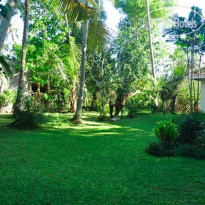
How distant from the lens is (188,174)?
4.98 m

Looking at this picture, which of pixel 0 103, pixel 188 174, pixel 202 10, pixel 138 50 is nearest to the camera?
pixel 188 174

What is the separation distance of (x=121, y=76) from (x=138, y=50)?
412 centimetres

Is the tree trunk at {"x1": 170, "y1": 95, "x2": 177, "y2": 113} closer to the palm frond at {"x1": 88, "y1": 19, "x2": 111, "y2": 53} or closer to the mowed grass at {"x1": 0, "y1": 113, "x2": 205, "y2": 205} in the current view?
the palm frond at {"x1": 88, "y1": 19, "x2": 111, "y2": 53}

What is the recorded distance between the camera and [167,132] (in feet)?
23.4

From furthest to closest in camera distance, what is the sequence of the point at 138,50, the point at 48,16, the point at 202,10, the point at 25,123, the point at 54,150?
the point at 138,50, the point at 48,16, the point at 25,123, the point at 202,10, the point at 54,150

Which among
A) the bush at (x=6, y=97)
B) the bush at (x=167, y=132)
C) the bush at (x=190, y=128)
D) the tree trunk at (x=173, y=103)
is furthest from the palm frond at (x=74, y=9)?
the tree trunk at (x=173, y=103)

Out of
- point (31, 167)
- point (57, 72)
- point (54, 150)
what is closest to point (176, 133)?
point (54, 150)

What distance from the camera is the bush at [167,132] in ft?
23.4

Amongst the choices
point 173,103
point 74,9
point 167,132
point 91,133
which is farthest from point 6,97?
point 173,103

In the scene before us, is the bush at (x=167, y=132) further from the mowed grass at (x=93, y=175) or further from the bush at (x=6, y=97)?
the bush at (x=6, y=97)

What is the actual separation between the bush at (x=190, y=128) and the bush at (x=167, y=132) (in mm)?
242

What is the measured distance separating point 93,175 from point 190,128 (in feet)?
11.6

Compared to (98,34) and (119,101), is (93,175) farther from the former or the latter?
(119,101)

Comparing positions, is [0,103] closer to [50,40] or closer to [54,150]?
→ [50,40]
